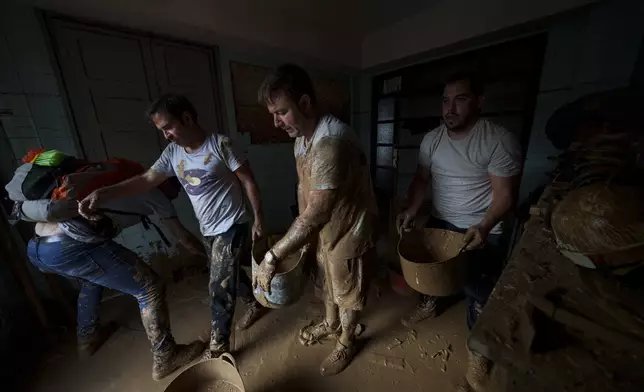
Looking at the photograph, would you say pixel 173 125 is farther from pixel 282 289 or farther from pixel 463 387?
pixel 463 387

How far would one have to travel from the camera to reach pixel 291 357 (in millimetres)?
1527

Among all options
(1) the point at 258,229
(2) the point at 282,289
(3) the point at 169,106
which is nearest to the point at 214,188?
(1) the point at 258,229

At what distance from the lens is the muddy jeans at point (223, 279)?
140 cm

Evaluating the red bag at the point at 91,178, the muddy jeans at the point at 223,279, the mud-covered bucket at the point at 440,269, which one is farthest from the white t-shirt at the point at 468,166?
the red bag at the point at 91,178

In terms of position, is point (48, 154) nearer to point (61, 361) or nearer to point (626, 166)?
point (61, 361)

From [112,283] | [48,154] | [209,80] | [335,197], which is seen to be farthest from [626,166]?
[209,80]

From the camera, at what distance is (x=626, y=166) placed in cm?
63

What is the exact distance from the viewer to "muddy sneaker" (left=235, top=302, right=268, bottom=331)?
5.84 feet

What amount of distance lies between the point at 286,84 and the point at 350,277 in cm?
99

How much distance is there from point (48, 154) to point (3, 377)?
55.9 inches

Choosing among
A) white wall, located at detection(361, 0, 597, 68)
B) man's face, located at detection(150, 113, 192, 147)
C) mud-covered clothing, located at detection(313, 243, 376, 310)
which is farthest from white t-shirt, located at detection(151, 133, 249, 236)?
white wall, located at detection(361, 0, 597, 68)

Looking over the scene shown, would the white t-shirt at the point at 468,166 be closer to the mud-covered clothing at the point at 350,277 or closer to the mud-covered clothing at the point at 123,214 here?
the mud-covered clothing at the point at 350,277

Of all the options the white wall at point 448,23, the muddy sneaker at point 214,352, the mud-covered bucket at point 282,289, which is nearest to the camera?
the mud-covered bucket at point 282,289

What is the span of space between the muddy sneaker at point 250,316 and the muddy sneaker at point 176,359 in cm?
28
